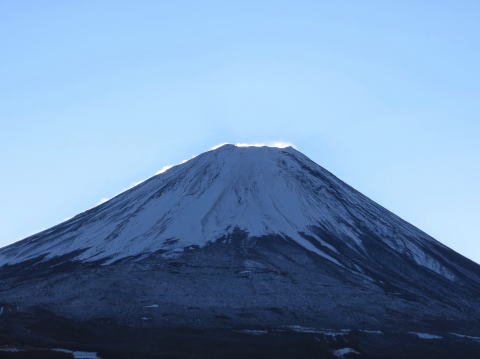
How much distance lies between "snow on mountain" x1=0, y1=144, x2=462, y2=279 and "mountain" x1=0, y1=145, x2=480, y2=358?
1.37 feet

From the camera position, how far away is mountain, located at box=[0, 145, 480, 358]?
282 feet

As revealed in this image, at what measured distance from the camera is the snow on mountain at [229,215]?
12988 centimetres

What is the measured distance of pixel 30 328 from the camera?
252ft

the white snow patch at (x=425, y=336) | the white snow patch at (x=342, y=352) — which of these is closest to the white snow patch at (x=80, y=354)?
the white snow patch at (x=342, y=352)

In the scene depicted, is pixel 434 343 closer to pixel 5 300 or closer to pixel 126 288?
pixel 126 288

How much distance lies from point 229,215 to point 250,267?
2933 centimetres

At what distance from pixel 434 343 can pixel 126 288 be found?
136 feet

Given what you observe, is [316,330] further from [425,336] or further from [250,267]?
[250,267]

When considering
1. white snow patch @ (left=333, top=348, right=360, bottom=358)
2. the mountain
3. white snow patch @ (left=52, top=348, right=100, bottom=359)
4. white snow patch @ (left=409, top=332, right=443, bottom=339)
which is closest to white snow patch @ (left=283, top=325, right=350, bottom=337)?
the mountain

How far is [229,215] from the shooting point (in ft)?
461

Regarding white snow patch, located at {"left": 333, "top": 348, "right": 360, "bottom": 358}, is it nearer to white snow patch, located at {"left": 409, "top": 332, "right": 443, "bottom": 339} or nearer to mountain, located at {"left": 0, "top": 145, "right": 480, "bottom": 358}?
mountain, located at {"left": 0, "top": 145, "right": 480, "bottom": 358}

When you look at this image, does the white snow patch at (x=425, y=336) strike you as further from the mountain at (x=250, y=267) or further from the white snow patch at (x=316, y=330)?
the white snow patch at (x=316, y=330)

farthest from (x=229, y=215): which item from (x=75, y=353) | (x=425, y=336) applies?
(x=75, y=353)

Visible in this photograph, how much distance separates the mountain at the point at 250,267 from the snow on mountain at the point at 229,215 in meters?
0.42
